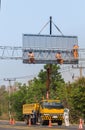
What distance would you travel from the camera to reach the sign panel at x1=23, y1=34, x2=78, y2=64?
178ft

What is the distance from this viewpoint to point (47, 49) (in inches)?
2167

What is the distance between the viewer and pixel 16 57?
54062mm

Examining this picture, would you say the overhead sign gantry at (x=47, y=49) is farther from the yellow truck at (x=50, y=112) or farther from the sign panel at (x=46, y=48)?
the yellow truck at (x=50, y=112)

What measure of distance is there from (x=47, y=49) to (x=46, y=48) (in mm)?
158

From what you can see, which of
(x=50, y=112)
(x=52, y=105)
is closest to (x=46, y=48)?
(x=52, y=105)

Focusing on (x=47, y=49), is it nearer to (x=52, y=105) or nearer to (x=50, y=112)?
(x=52, y=105)

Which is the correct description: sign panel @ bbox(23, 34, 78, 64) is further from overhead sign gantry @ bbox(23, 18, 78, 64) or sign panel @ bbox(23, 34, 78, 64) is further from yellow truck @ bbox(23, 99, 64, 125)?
yellow truck @ bbox(23, 99, 64, 125)

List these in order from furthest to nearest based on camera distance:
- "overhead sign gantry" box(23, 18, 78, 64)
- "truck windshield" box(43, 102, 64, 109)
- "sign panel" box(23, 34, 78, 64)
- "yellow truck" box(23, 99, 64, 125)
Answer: "sign panel" box(23, 34, 78, 64) < "overhead sign gantry" box(23, 18, 78, 64) < "truck windshield" box(43, 102, 64, 109) < "yellow truck" box(23, 99, 64, 125)

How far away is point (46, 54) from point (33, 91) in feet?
82.3

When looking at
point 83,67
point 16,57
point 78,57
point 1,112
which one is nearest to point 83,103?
point 78,57

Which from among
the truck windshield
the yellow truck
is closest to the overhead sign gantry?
the yellow truck

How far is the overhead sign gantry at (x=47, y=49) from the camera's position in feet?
178

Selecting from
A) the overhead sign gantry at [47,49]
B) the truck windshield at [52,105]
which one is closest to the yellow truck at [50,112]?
the truck windshield at [52,105]

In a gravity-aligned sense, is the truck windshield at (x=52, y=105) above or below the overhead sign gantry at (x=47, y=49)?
below
